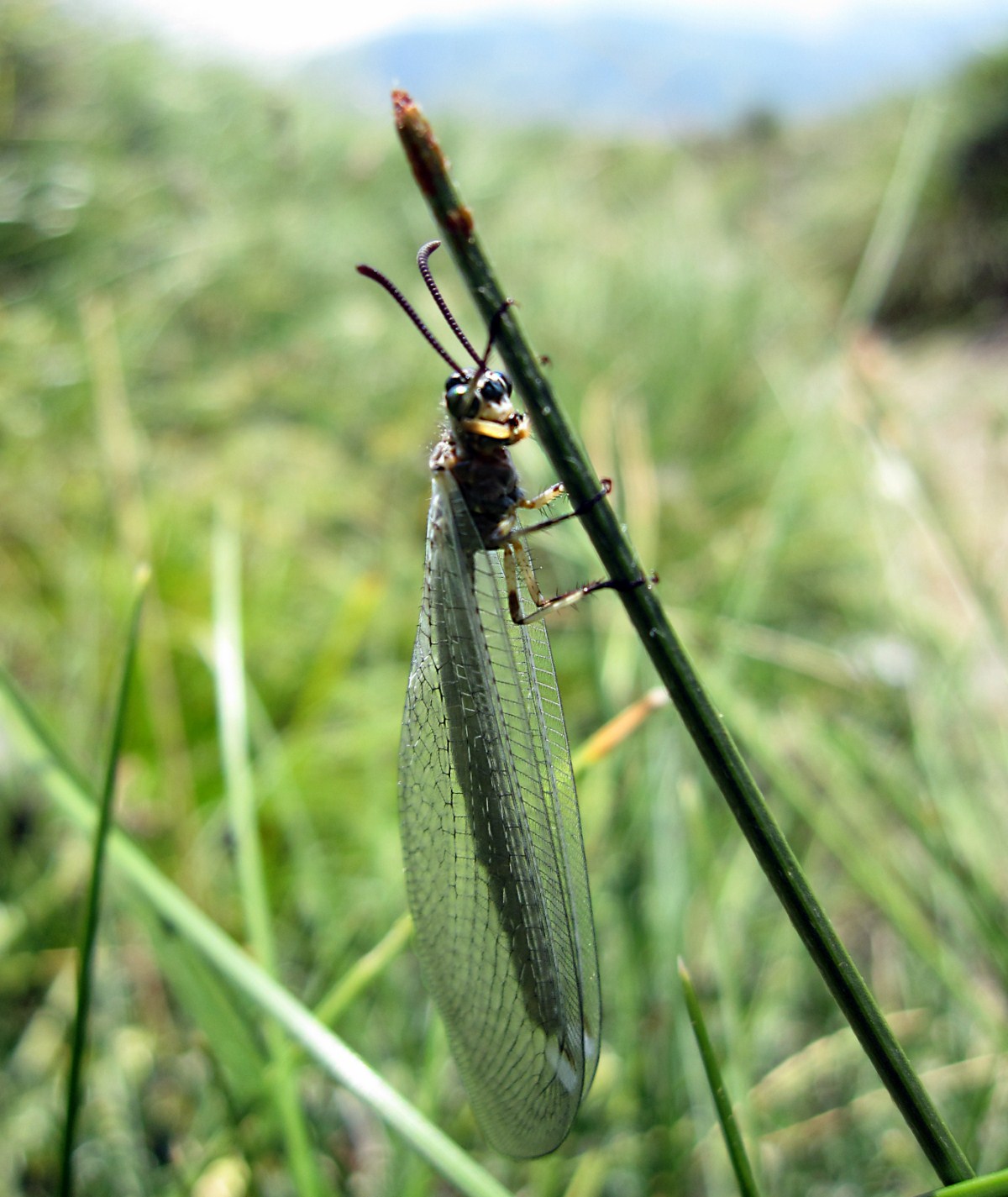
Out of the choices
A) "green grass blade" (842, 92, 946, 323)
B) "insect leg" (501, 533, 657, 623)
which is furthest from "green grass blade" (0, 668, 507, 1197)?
"green grass blade" (842, 92, 946, 323)

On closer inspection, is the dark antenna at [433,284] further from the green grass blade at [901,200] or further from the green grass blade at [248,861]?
the green grass blade at [901,200]

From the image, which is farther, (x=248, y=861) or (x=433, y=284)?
(x=248, y=861)

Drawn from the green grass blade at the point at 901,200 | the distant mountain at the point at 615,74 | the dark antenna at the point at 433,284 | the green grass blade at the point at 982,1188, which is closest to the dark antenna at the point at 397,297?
the dark antenna at the point at 433,284

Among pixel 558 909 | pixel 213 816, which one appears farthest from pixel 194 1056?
pixel 558 909

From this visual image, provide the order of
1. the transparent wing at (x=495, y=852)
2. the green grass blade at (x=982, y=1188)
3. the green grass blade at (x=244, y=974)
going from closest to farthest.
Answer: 1. the green grass blade at (x=982, y=1188)
2. the green grass blade at (x=244, y=974)
3. the transparent wing at (x=495, y=852)

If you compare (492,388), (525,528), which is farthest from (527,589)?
(492,388)

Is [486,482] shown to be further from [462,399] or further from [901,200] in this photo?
[901,200]

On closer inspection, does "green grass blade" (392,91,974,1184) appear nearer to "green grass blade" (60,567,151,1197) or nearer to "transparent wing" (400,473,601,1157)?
"transparent wing" (400,473,601,1157)
